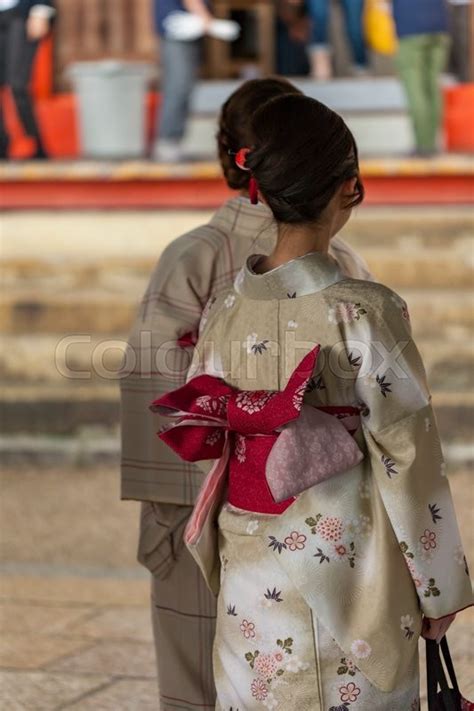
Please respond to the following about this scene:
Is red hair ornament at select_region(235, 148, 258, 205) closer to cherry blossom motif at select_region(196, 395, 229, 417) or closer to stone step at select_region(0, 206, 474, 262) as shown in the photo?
cherry blossom motif at select_region(196, 395, 229, 417)

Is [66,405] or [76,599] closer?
[76,599]

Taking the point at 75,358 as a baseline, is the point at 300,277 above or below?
above

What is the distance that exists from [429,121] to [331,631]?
6.02 meters

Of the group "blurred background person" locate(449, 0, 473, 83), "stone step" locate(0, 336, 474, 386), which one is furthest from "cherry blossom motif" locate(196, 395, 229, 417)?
"blurred background person" locate(449, 0, 473, 83)

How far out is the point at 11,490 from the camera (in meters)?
5.99

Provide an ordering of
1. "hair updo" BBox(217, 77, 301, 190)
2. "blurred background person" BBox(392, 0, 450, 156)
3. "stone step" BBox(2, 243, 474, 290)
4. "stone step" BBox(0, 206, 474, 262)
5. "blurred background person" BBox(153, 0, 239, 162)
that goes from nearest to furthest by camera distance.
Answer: "hair updo" BBox(217, 77, 301, 190)
"stone step" BBox(2, 243, 474, 290)
"stone step" BBox(0, 206, 474, 262)
"blurred background person" BBox(392, 0, 450, 156)
"blurred background person" BBox(153, 0, 239, 162)

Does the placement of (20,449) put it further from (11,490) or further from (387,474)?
(387,474)

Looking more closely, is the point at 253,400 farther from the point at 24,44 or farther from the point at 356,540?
the point at 24,44

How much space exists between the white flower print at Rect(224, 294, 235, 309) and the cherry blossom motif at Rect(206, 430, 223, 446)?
0.65ft

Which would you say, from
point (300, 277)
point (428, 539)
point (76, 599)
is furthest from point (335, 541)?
point (76, 599)

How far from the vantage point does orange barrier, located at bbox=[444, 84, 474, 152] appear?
8.33 meters

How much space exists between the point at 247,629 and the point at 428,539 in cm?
30

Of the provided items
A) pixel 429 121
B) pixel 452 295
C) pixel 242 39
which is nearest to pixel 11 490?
pixel 452 295

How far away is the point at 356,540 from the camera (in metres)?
2.07
